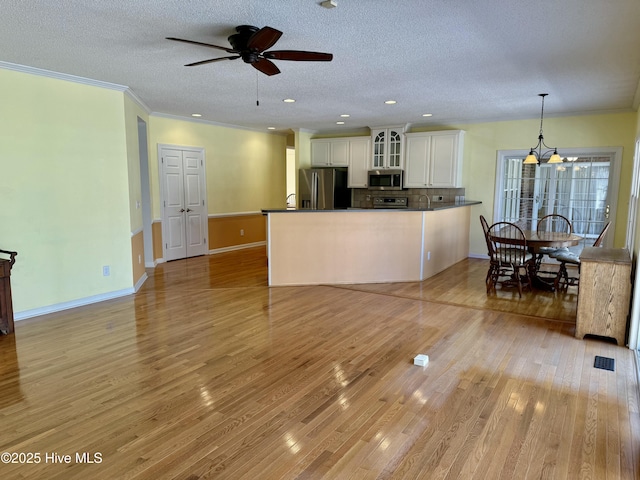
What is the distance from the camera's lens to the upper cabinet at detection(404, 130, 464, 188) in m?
7.18

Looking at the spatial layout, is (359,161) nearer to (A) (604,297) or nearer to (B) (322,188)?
(B) (322,188)

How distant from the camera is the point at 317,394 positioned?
2666mm

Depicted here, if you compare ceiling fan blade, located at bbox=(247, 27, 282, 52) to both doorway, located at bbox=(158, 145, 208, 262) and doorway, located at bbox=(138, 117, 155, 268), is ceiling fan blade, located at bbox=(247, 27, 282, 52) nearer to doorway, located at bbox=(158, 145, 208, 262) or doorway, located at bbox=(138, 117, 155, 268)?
doorway, located at bbox=(138, 117, 155, 268)

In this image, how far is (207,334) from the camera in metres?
3.73

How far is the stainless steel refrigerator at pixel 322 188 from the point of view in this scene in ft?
26.9

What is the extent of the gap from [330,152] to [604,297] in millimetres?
5850

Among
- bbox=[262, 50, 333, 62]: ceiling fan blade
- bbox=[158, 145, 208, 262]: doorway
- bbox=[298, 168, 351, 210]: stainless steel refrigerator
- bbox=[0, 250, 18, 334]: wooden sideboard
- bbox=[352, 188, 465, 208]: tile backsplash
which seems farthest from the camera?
bbox=[298, 168, 351, 210]: stainless steel refrigerator

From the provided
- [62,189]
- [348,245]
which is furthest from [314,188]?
[62,189]

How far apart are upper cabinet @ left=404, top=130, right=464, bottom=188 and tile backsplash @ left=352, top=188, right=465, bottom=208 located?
0.64 ft

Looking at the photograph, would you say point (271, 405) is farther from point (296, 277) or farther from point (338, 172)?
point (338, 172)

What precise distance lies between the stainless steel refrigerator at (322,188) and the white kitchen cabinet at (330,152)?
0.19 metres

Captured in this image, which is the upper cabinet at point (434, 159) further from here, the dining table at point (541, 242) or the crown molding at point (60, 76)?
the crown molding at point (60, 76)

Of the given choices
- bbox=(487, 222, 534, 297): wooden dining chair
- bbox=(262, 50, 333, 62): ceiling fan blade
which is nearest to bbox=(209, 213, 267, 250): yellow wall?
bbox=(487, 222, 534, 297): wooden dining chair

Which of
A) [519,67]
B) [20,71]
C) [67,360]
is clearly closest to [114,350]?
[67,360]
